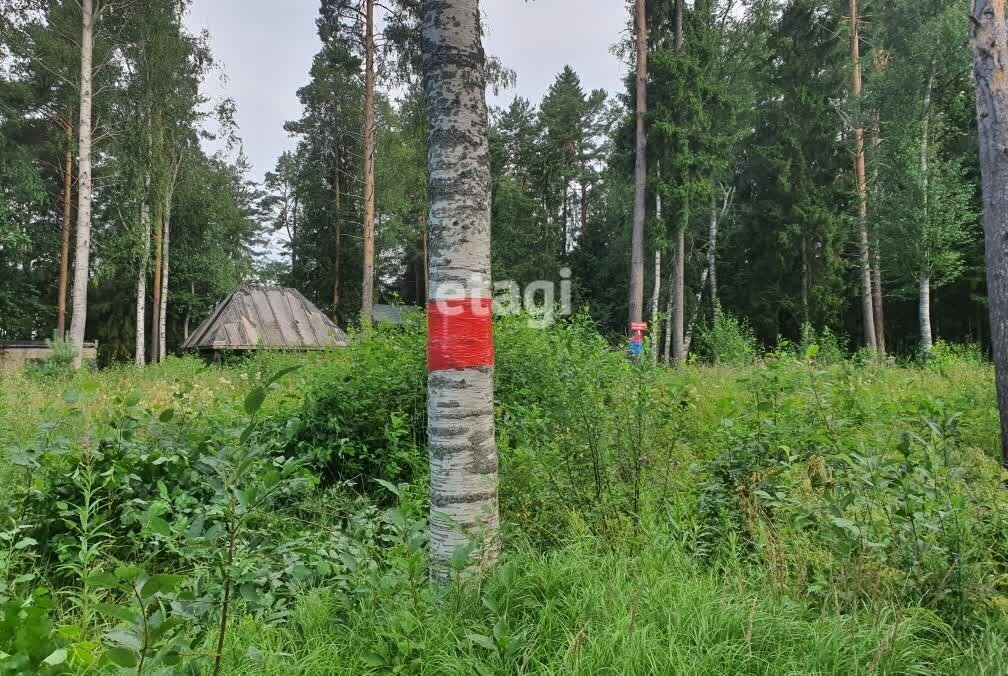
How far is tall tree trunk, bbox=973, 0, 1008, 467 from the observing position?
13.8 ft

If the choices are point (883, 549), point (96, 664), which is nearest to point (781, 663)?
point (883, 549)

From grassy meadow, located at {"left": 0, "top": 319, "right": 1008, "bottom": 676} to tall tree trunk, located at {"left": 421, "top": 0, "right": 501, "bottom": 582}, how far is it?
21 cm

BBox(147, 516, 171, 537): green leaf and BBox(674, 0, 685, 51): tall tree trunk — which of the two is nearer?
BBox(147, 516, 171, 537): green leaf

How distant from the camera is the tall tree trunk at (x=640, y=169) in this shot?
1429 centimetres

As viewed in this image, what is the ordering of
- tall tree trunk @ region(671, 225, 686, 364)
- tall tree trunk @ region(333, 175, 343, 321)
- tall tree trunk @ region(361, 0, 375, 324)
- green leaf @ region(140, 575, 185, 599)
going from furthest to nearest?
tall tree trunk @ region(333, 175, 343, 321) < tall tree trunk @ region(671, 225, 686, 364) < tall tree trunk @ region(361, 0, 375, 324) < green leaf @ region(140, 575, 185, 599)

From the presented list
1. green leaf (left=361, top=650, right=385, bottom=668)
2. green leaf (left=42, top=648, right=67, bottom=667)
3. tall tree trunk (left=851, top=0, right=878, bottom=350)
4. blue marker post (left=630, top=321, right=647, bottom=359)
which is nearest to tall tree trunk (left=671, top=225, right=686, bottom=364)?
tall tree trunk (left=851, top=0, right=878, bottom=350)

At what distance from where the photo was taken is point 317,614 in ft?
6.71

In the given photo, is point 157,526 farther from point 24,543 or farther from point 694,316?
point 694,316

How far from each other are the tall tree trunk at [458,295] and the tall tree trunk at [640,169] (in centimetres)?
1223

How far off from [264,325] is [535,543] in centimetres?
1334

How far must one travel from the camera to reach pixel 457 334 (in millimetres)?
2264

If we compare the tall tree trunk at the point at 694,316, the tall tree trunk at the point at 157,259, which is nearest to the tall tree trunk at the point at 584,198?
the tall tree trunk at the point at 694,316

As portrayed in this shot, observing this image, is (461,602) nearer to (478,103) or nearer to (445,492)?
(445,492)

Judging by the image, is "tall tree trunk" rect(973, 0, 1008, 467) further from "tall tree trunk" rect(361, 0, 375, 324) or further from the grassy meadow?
"tall tree trunk" rect(361, 0, 375, 324)
